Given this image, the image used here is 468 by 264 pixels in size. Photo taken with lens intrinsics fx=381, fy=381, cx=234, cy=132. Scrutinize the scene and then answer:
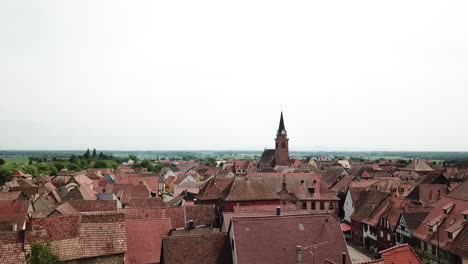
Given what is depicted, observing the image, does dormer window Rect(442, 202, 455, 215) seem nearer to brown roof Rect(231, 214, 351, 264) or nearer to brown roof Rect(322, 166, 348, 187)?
brown roof Rect(231, 214, 351, 264)

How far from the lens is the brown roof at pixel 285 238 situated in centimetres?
2552

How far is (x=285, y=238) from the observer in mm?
26578

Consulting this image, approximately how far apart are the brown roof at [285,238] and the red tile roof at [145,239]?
803 cm

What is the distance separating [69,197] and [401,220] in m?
47.2

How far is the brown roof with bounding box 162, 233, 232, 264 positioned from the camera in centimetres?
2670

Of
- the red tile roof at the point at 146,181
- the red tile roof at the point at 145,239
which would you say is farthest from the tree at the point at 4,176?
the red tile roof at the point at 145,239

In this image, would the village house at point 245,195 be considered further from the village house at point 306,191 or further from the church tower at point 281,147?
the church tower at point 281,147

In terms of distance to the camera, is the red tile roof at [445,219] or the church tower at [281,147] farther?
the church tower at [281,147]

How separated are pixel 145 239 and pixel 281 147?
Answer: 92.6 meters

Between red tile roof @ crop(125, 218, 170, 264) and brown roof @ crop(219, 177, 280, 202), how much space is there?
12.6m

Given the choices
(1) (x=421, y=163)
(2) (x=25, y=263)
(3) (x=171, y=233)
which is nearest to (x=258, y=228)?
(3) (x=171, y=233)

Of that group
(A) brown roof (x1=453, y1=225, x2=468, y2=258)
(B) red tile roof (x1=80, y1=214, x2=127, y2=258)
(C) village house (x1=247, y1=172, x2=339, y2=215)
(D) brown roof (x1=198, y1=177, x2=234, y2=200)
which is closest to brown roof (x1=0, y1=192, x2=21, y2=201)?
(D) brown roof (x1=198, y1=177, x2=234, y2=200)

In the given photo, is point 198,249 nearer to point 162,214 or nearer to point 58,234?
point 58,234

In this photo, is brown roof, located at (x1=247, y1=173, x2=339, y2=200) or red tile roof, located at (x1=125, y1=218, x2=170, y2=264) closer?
red tile roof, located at (x1=125, y1=218, x2=170, y2=264)
